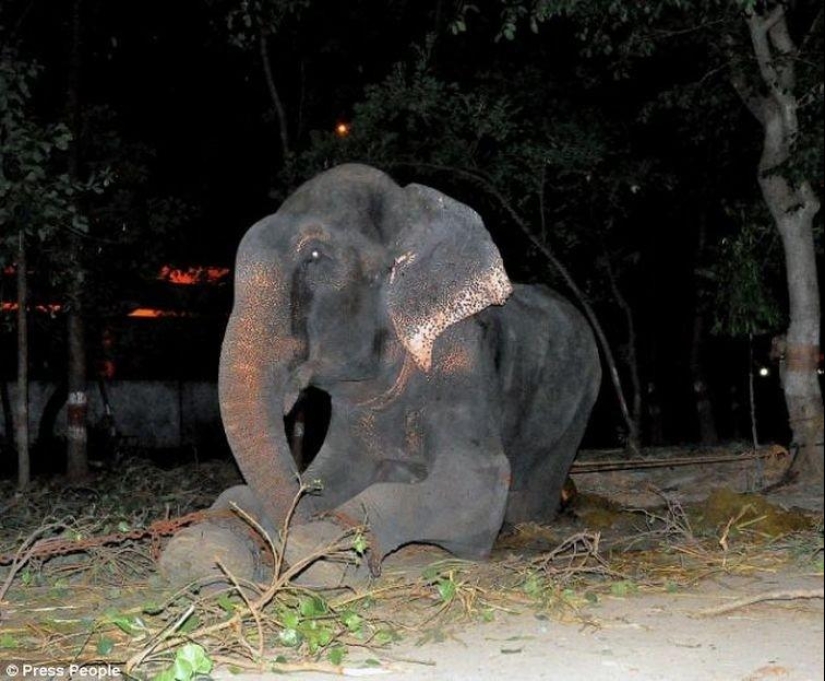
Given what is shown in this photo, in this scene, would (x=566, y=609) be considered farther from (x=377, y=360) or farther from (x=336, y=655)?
(x=377, y=360)

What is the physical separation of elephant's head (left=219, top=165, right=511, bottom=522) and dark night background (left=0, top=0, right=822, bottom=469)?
13.1 feet

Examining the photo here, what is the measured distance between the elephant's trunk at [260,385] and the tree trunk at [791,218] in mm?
5322

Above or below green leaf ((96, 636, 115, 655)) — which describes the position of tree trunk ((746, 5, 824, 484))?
above

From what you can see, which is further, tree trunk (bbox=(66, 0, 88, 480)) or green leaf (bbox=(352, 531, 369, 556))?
tree trunk (bbox=(66, 0, 88, 480))

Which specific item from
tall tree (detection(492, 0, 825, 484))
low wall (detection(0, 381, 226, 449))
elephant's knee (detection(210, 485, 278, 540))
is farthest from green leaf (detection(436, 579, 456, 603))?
low wall (detection(0, 381, 226, 449))

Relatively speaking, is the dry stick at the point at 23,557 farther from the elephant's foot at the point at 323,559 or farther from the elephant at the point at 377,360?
the elephant's foot at the point at 323,559

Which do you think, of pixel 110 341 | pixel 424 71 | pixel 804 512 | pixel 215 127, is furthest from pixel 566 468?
pixel 110 341

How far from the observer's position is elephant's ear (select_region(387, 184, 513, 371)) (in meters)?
6.80

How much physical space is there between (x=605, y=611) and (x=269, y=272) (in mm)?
2281

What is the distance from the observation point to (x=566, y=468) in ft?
27.9

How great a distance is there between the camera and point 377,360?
268 inches

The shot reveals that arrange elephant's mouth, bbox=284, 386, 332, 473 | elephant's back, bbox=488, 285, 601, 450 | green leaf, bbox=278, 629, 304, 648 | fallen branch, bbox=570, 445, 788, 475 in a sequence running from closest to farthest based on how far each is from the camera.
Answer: green leaf, bbox=278, 629, 304, 648, elephant's back, bbox=488, 285, 601, 450, fallen branch, bbox=570, 445, 788, 475, elephant's mouth, bbox=284, 386, 332, 473

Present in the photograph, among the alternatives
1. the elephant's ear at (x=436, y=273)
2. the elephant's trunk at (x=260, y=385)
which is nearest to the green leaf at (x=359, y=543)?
the elephant's trunk at (x=260, y=385)

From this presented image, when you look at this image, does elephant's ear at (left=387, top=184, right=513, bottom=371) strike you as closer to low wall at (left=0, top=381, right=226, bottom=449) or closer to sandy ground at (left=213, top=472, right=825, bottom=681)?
sandy ground at (left=213, top=472, right=825, bottom=681)
